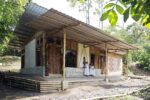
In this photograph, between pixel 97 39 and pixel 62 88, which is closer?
pixel 62 88

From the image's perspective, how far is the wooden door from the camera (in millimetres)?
18422

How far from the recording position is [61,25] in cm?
1528

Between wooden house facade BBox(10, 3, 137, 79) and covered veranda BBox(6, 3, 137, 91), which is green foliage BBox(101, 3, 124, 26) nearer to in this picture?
covered veranda BBox(6, 3, 137, 91)

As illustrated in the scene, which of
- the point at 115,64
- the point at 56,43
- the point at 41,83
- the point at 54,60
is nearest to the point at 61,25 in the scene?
the point at 41,83

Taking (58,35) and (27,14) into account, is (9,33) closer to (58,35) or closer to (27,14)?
(27,14)

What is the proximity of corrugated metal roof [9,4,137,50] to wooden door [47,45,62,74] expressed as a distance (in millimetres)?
1100

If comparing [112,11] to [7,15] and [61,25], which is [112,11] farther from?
[7,15]

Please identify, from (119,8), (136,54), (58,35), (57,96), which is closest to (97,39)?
(58,35)

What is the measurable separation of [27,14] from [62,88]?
5.34 meters

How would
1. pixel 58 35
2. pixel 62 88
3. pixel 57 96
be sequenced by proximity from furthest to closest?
pixel 58 35 < pixel 62 88 < pixel 57 96

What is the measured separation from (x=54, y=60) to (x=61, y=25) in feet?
13.7

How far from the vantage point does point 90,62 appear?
72.8 ft

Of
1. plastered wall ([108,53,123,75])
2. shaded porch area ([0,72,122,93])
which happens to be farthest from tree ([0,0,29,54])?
plastered wall ([108,53,123,75])

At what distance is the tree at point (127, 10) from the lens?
1328 mm
